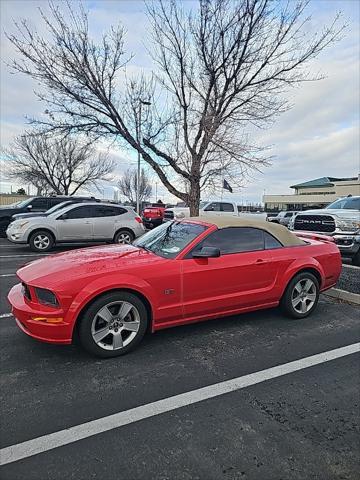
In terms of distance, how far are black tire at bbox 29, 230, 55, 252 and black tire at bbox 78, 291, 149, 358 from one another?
7.75 metres

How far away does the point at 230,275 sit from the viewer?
13.1 ft

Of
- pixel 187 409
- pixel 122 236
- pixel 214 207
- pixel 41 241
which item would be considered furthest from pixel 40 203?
pixel 187 409

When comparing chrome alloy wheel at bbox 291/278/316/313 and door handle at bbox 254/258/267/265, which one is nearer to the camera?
door handle at bbox 254/258/267/265

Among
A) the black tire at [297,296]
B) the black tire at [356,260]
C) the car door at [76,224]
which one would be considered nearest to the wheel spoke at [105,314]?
the black tire at [297,296]

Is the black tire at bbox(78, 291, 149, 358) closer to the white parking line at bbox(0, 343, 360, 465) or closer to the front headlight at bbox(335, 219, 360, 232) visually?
the white parking line at bbox(0, 343, 360, 465)

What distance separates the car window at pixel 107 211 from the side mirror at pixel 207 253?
7.80 meters

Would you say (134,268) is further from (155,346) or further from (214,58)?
(214,58)

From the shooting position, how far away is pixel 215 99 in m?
11.8

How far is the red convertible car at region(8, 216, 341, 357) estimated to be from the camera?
3.24 metres

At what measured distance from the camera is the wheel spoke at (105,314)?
3301 mm

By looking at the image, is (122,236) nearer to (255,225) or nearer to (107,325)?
(255,225)

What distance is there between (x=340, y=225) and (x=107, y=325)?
667 cm

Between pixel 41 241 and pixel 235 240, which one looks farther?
pixel 41 241

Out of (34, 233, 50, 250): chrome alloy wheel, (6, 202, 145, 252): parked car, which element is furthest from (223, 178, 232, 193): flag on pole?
(34, 233, 50, 250): chrome alloy wheel
